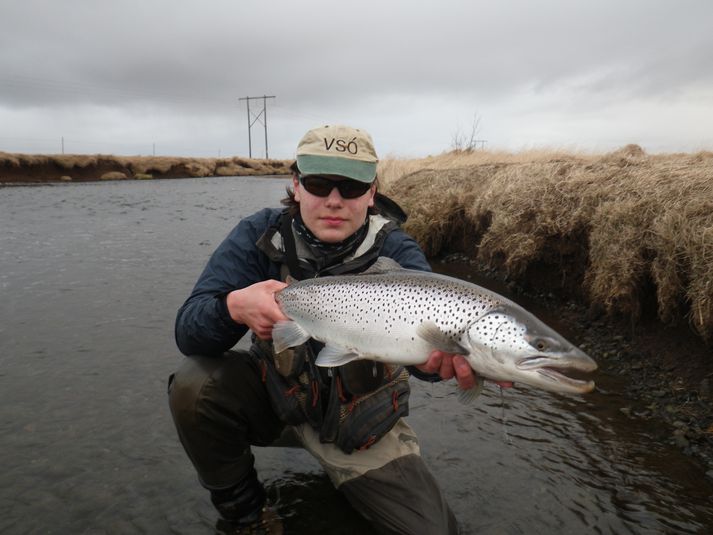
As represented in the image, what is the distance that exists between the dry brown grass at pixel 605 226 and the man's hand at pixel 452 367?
312 centimetres

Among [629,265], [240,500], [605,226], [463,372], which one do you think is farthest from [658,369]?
[240,500]

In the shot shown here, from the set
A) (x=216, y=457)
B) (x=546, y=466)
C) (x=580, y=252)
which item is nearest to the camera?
(x=216, y=457)

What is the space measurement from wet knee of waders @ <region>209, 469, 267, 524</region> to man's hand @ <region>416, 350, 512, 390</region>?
1.50 metres

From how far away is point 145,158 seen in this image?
50.1 metres

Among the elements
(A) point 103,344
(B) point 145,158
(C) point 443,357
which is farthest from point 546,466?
(B) point 145,158

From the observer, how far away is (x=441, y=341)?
8.29ft

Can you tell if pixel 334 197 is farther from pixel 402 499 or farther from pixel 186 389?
pixel 402 499

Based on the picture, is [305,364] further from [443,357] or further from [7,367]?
[7,367]

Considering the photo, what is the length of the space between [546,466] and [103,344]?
5.06 meters

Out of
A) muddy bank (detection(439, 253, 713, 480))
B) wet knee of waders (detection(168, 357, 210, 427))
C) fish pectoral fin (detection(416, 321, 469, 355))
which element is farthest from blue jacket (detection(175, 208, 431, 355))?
muddy bank (detection(439, 253, 713, 480))

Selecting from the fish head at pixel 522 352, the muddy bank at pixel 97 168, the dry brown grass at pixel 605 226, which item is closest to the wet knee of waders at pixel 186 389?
the fish head at pixel 522 352

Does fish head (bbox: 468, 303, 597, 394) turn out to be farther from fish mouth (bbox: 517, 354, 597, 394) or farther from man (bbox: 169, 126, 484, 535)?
man (bbox: 169, 126, 484, 535)

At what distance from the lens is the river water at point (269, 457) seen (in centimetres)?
334

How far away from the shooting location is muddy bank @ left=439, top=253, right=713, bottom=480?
4.26 meters
